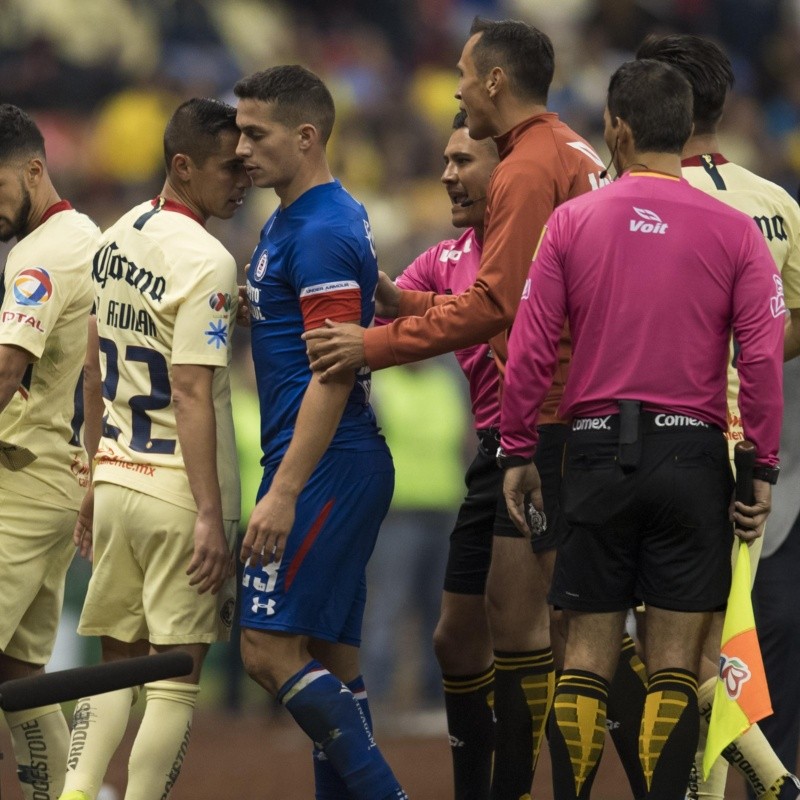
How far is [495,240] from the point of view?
15.5 ft

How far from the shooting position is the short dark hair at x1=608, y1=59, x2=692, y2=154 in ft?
14.5

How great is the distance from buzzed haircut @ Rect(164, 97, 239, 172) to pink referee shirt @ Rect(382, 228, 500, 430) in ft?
3.39

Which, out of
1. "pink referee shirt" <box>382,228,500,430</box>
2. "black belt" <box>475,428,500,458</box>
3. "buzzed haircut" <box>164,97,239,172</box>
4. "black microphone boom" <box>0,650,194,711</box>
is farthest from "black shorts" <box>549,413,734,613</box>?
"black microphone boom" <box>0,650,194,711</box>

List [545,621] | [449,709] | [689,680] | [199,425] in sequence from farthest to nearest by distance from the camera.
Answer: [449,709] < [545,621] < [199,425] < [689,680]

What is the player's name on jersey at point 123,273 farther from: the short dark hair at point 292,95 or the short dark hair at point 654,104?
the short dark hair at point 654,104

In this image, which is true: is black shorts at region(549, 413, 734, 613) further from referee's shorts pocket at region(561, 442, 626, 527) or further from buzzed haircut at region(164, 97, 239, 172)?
buzzed haircut at region(164, 97, 239, 172)

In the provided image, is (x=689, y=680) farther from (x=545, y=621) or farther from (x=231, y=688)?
(x=231, y=688)

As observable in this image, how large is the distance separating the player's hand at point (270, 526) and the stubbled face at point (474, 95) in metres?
→ 1.36

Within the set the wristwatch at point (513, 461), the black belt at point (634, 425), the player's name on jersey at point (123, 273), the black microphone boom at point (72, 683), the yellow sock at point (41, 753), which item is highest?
the player's name on jersey at point (123, 273)

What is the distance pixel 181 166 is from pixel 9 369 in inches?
33.1

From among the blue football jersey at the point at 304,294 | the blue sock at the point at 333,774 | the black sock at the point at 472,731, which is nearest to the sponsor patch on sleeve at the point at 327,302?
the blue football jersey at the point at 304,294

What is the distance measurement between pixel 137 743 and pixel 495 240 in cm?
186

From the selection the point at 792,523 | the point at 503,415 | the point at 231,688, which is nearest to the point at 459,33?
the point at 231,688

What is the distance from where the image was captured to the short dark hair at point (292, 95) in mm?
4680
